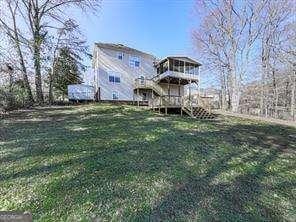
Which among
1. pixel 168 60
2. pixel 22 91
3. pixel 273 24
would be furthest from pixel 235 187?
pixel 273 24

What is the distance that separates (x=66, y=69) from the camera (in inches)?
1037

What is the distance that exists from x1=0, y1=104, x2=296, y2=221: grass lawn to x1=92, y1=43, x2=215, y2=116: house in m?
15.6

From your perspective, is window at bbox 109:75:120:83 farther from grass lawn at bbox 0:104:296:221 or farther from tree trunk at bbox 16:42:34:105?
grass lawn at bbox 0:104:296:221

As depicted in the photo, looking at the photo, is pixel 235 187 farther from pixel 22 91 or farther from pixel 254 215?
pixel 22 91

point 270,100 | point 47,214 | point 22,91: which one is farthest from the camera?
point 270,100

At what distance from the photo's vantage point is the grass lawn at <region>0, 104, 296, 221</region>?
5102 millimetres

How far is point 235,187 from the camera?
635cm

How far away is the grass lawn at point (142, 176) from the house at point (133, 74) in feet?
51.2

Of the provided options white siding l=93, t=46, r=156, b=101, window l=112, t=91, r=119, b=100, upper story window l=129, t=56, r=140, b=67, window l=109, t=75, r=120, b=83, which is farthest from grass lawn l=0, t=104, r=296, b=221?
upper story window l=129, t=56, r=140, b=67

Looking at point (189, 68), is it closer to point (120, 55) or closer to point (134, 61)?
point (134, 61)

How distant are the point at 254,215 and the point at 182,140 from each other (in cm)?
436

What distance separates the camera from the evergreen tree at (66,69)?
25359 millimetres

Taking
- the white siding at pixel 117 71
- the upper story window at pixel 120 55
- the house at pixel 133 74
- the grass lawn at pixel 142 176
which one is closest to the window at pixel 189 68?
the house at pixel 133 74

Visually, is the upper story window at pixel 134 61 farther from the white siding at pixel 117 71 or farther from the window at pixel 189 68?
the window at pixel 189 68
